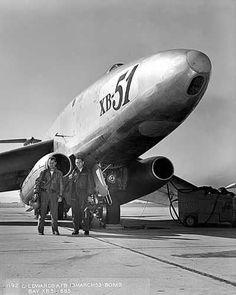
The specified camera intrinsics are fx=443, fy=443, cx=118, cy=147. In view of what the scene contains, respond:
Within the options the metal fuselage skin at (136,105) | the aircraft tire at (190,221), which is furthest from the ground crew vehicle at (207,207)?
the metal fuselage skin at (136,105)

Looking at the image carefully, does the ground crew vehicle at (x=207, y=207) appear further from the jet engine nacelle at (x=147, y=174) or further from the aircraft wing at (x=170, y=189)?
the jet engine nacelle at (x=147, y=174)

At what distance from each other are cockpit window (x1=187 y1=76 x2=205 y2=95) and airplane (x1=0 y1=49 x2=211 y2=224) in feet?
0.07

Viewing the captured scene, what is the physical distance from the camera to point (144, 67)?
8.24 meters

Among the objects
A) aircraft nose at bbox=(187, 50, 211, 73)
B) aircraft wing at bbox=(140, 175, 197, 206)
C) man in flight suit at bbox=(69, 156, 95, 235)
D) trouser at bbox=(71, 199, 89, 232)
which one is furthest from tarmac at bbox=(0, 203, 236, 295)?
aircraft wing at bbox=(140, 175, 197, 206)

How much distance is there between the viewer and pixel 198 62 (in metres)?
7.48

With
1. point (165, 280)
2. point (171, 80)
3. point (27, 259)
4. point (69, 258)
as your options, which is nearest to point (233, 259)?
point (165, 280)

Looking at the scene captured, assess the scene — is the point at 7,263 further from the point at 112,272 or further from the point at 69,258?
the point at 112,272

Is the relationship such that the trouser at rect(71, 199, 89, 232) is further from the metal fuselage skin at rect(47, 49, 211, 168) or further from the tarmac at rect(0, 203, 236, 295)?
the tarmac at rect(0, 203, 236, 295)

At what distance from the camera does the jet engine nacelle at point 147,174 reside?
10.6 m

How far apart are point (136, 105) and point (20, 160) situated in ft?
17.6

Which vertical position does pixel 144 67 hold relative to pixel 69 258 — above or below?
above

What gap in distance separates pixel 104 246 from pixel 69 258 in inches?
49.5

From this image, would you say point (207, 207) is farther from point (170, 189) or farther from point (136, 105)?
point (136, 105)

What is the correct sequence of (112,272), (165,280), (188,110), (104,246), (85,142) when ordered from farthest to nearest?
(85,142), (188,110), (104,246), (112,272), (165,280)
